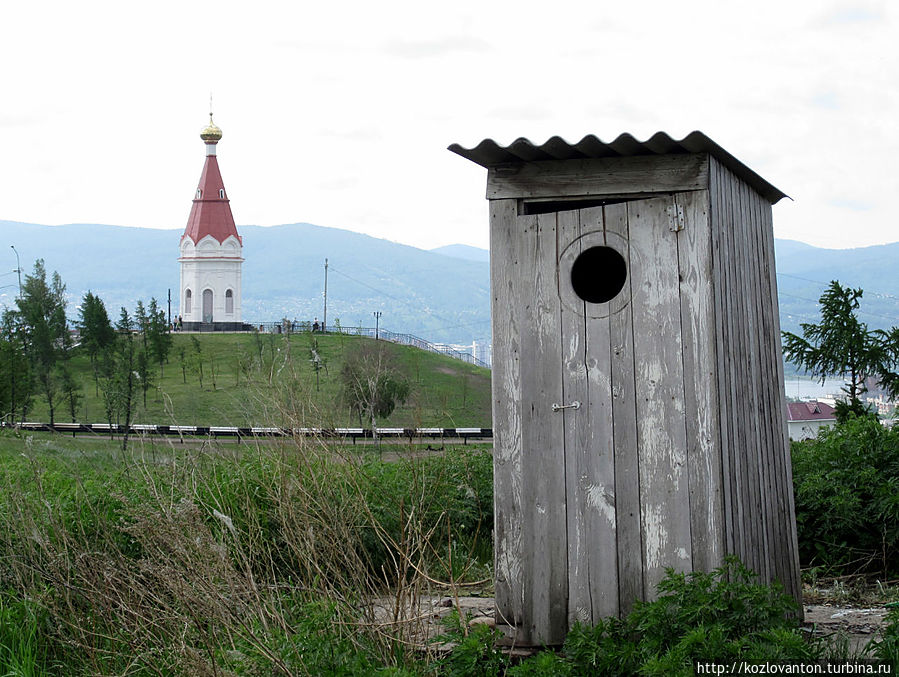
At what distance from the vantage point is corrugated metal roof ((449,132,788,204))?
14.6ft

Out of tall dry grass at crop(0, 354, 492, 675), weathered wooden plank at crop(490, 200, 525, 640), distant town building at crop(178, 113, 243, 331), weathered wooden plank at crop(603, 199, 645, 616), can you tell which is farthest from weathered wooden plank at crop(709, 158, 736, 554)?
distant town building at crop(178, 113, 243, 331)

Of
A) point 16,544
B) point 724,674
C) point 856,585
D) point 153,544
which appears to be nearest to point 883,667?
point 724,674

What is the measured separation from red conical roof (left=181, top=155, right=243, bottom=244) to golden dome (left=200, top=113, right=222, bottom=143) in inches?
49.6

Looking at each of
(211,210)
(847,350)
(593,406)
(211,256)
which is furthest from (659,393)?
(211,210)

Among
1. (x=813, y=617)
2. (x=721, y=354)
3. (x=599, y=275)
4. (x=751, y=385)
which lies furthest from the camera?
(x=599, y=275)

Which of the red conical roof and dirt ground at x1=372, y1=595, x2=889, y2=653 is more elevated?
the red conical roof

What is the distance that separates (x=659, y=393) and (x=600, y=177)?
1116 mm

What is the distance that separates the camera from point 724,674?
11.9 feet

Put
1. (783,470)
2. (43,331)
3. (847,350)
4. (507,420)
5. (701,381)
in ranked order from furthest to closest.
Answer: (43,331)
(847,350)
(783,470)
(507,420)
(701,381)

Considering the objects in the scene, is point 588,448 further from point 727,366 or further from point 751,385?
point 751,385

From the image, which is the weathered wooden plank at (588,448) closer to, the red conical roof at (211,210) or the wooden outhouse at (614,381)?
the wooden outhouse at (614,381)

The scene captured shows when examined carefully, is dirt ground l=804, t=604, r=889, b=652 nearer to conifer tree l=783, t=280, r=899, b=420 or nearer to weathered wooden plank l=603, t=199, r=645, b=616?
weathered wooden plank l=603, t=199, r=645, b=616

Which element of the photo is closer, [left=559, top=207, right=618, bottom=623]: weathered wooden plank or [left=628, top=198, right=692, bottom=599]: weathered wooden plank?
[left=628, top=198, right=692, bottom=599]: weathered wooden plank

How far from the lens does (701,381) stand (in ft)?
14.6
